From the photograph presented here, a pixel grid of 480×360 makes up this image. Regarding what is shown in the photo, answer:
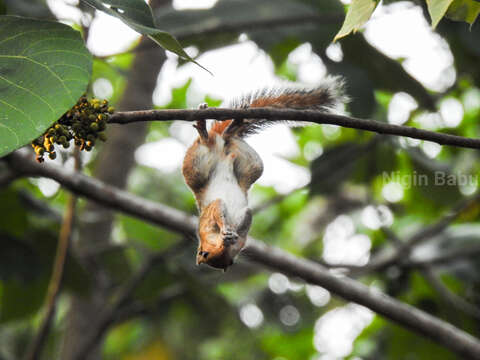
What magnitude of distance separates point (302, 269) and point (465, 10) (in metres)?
1.61

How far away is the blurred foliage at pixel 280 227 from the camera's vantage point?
324 centimetres

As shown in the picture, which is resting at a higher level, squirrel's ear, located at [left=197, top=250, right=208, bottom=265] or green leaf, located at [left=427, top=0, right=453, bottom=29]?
green leaf, located at [left=427, top=0, right=453, bottom=29]

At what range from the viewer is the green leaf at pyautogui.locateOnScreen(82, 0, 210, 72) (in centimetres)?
137

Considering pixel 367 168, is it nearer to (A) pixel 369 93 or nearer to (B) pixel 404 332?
(A) pixel 369 93

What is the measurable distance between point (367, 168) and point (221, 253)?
248 cm

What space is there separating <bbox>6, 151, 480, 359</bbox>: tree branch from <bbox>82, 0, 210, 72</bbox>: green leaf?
142cm

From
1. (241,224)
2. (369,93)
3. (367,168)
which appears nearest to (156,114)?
(241,224)

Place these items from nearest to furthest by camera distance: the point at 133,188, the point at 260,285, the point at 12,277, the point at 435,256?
1. the point at 12,277
2. the point at 435,256
3. the point at 133,188
4. the point at 260,285

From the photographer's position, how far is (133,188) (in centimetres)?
493

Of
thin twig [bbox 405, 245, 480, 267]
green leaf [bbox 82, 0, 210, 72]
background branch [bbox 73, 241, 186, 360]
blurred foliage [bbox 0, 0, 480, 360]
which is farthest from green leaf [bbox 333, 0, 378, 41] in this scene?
thin twig [bbox 405, 245, 480, 267]

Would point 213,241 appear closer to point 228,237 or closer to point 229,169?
point 228,237

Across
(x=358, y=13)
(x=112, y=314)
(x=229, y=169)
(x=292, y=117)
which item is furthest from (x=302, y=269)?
(x=358, y=13)

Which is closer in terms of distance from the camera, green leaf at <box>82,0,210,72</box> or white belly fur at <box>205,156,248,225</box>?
green leaf at <box>82,0,210,72</box>

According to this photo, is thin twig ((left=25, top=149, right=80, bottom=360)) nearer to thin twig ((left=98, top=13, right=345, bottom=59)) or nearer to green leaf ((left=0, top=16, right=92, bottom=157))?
thin twig ((left=98, top=13, right=345, bottom=59))
